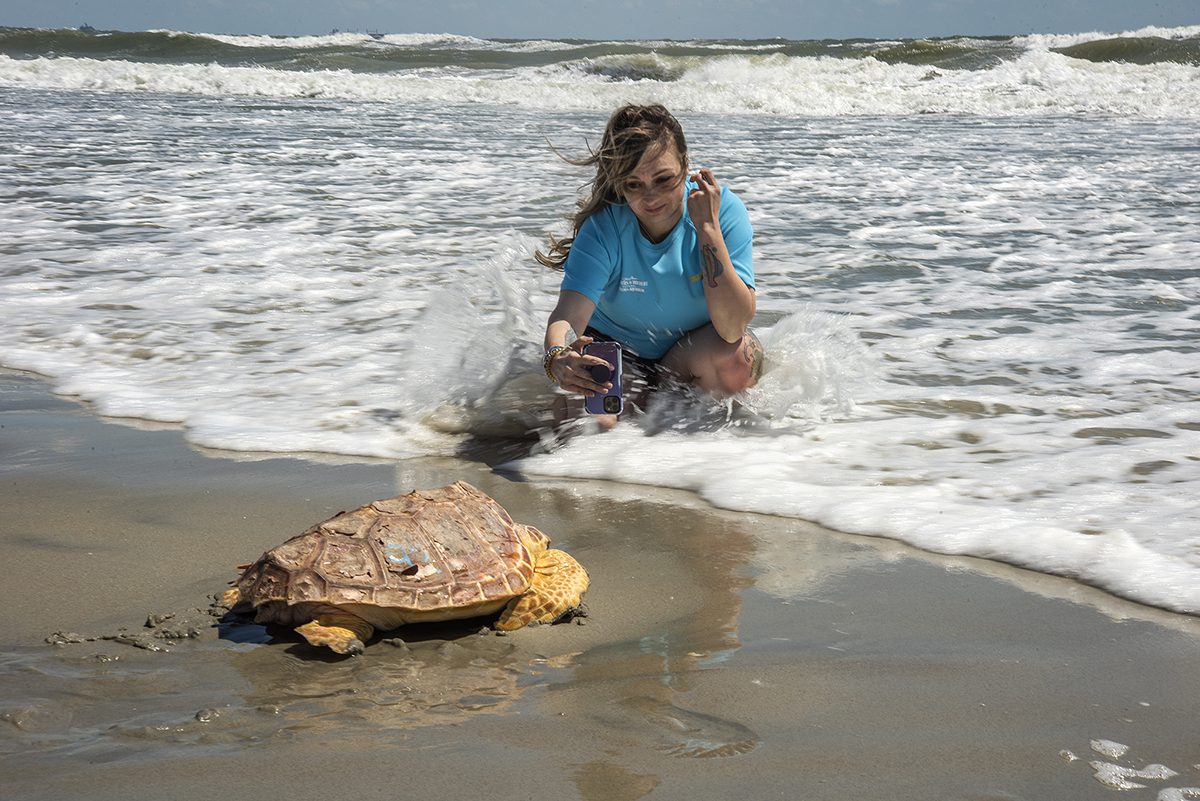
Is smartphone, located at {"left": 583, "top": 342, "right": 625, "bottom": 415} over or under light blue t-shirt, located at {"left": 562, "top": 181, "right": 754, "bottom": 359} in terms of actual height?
under

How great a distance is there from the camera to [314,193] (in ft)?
36.2

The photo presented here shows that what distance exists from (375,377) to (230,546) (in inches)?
84.6

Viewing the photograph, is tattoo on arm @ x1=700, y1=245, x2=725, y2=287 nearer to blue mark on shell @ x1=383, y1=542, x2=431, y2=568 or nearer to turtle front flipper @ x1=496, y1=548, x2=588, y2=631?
turtle front flipper @ x1=496, y1=548, x2=588, y2=631

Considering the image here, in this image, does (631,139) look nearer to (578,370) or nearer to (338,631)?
(578,370)

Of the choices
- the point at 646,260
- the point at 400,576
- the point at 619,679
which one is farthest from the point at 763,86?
the point at 619,679

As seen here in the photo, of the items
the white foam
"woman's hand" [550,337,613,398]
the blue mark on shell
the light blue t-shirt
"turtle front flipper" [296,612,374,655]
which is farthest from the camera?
the white foam

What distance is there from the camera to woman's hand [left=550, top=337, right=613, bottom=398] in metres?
4.31

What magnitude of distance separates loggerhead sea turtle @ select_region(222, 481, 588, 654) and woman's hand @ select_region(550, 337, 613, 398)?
1.29 metres

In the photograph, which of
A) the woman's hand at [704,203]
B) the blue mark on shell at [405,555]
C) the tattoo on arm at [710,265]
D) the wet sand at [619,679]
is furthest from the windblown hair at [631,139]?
the blue mark on shell at [405,555]

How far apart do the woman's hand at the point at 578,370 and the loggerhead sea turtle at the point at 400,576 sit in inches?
50.6

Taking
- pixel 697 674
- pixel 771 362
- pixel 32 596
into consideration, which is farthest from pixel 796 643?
pixel 771 362

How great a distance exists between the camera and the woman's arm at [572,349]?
432 centimetres

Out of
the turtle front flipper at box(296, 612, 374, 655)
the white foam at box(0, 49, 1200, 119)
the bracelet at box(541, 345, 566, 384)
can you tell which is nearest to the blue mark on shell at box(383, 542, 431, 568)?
the turtle front flipper at box(296, 612, 374, 655)

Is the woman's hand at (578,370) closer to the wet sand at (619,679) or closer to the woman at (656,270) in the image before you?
the woman at (656,270)
